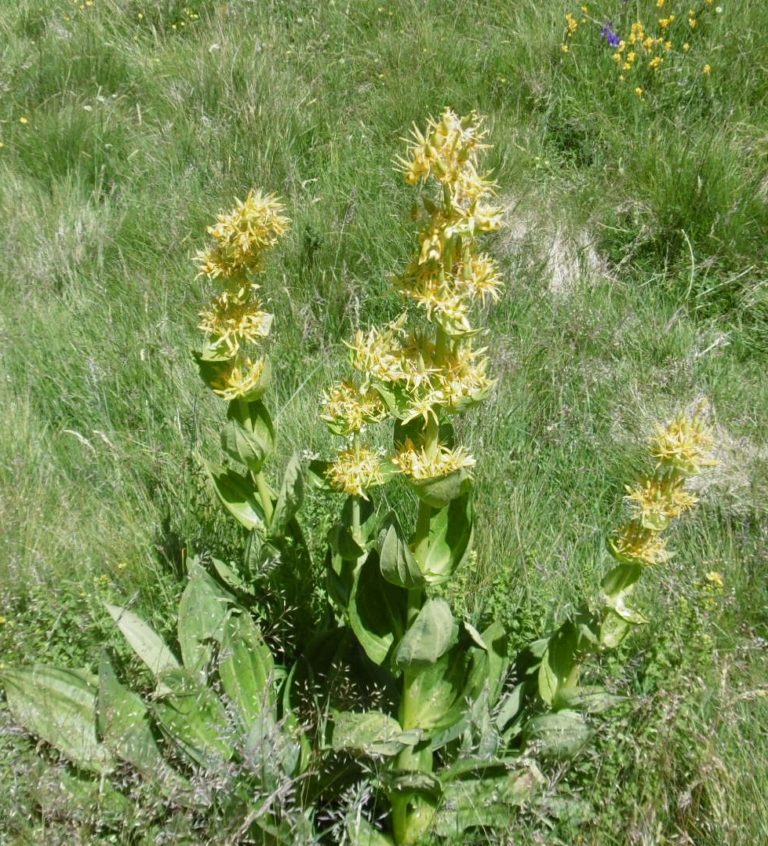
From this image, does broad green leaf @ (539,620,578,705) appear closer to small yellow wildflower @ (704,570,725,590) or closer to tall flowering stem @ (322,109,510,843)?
tall flowering stem @ (322,109,510,843)

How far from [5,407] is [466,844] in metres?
2.08

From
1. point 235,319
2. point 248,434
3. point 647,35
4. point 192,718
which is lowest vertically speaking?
point 192,718

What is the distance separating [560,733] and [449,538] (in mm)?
473

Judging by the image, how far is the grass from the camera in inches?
82.7

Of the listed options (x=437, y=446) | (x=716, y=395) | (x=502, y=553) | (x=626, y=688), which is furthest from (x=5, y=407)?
(x=716, y=395)

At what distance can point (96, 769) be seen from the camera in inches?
75.7

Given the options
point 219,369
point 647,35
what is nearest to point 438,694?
point 219,369

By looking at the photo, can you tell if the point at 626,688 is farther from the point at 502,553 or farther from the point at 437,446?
the point at 437,446

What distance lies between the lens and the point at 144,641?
6.75 feet

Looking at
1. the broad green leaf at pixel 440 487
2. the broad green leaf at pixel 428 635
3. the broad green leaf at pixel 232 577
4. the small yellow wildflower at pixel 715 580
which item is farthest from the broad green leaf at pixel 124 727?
the small yellow wildflower at pixel 715 580

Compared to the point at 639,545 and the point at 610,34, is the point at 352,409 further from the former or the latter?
the point at 610,34

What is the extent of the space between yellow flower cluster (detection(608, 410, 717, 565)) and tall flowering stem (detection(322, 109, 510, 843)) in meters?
0.32

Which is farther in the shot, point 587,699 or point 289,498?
point 289,498

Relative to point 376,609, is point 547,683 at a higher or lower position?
lower
